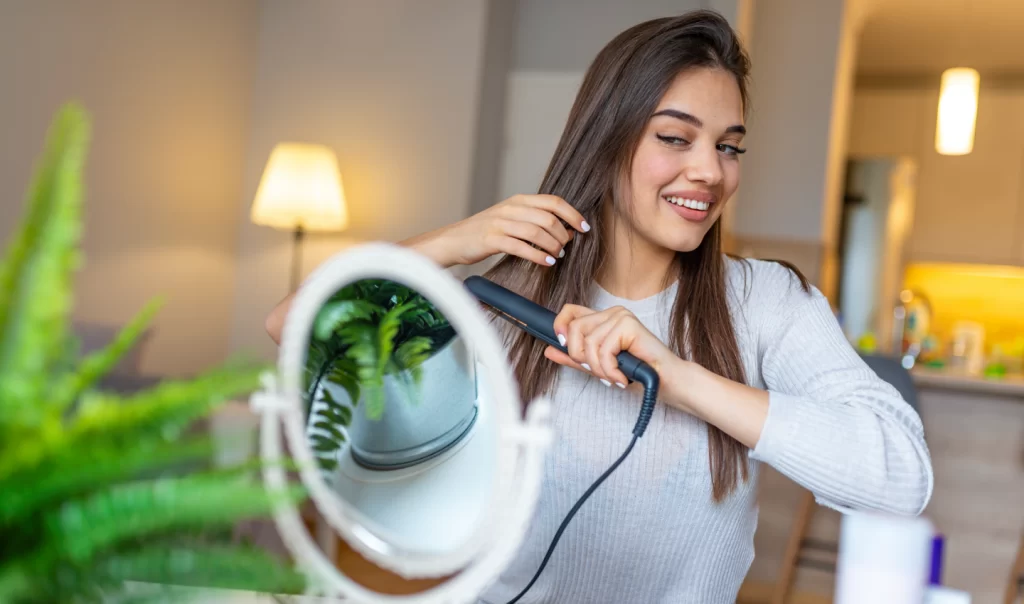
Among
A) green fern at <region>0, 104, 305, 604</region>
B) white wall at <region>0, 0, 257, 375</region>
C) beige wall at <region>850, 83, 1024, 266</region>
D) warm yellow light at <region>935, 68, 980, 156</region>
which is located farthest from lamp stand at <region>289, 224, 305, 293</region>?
beige wall at <region>850, 83, 1024, 266</region>

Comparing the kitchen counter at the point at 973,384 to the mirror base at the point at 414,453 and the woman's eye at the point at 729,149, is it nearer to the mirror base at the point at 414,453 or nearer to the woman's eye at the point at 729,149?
the woman's eye at the point at 729,149

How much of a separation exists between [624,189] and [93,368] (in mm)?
843

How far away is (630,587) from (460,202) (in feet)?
8.21

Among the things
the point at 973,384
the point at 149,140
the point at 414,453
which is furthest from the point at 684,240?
the point at 149,140

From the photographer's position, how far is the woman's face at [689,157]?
107 centimetres

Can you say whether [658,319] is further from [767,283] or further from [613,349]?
[613,349]

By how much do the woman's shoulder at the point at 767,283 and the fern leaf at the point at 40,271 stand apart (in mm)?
891

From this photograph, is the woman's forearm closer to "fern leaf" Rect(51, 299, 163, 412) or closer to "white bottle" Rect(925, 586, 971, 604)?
"white bottle" Rect(925, 586, 971, 604)

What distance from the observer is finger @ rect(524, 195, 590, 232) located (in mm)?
997

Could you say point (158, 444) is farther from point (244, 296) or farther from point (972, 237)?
point (972, 237)

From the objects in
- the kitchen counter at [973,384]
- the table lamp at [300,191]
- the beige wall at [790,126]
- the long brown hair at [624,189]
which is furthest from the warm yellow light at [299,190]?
the long brown hair at [624,189]

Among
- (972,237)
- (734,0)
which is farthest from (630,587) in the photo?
(972,237)

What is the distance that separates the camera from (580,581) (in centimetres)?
107

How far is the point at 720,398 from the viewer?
0.86 meters
